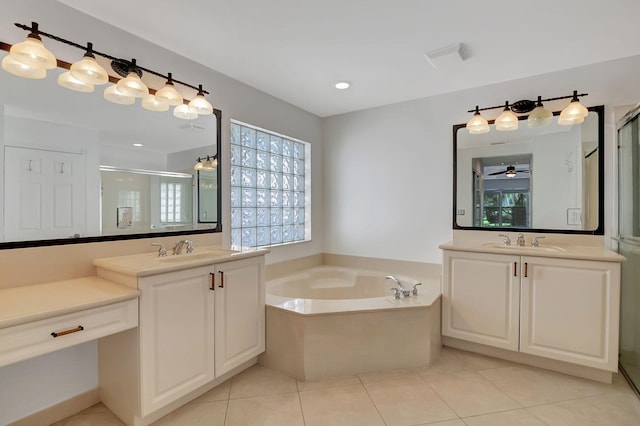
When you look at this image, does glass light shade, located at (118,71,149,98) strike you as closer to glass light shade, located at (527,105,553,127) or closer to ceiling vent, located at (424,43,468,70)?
ceiling vent, located at (424,43,468,70)

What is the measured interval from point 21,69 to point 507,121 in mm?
3207

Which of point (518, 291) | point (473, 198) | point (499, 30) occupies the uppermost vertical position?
point (499, 30)

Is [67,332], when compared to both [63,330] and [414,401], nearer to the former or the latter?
[63,330]

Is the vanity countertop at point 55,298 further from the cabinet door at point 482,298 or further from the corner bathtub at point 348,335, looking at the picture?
the cabinet door at point 482,298

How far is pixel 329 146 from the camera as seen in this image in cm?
367

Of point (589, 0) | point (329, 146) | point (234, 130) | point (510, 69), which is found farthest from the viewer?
point (329, 146)

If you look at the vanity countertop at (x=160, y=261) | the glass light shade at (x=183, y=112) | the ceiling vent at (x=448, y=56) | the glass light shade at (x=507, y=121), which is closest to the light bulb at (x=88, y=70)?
the glass light shade at (x=183, y=112)

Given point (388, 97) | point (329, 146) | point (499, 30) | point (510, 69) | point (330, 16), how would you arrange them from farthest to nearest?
point (329, 146)
point (388, 97)
point (510, 69)
point (499, 30)
point (330, 16)

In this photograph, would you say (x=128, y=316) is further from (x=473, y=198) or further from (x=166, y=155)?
(x=473, y=198)

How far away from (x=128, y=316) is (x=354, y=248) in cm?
245

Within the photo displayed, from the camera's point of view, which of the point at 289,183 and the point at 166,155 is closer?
the point at 166,155

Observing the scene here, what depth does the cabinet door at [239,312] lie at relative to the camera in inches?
74.0

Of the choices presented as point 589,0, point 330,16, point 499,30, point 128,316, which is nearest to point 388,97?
point 499,30

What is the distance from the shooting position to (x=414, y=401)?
1799mm
